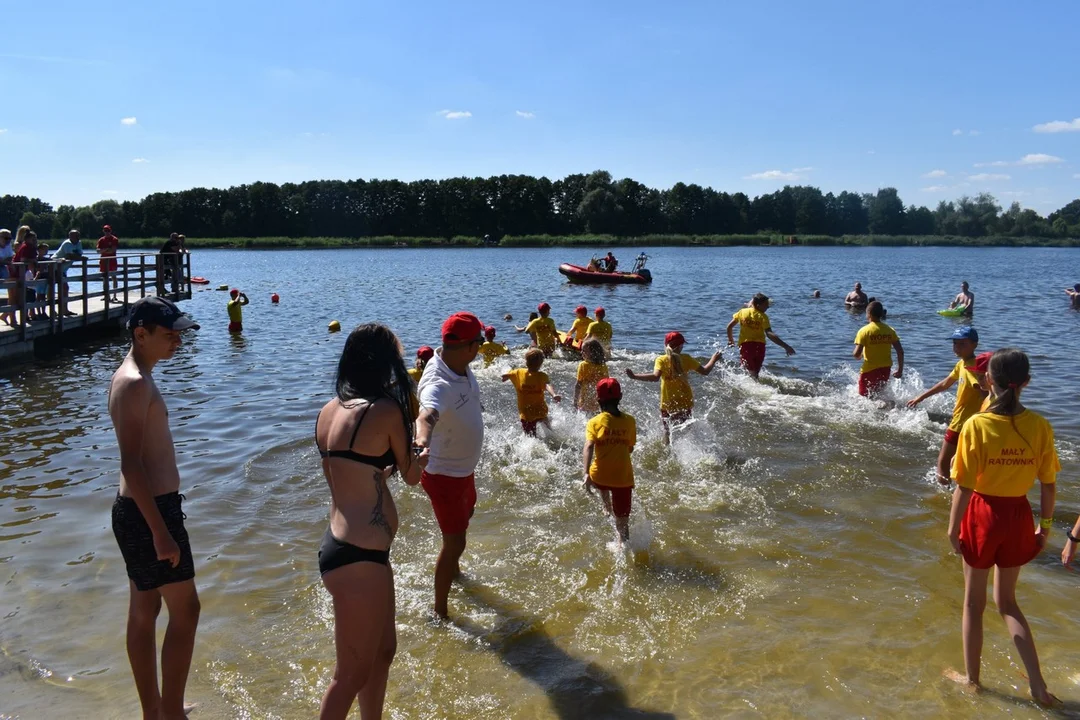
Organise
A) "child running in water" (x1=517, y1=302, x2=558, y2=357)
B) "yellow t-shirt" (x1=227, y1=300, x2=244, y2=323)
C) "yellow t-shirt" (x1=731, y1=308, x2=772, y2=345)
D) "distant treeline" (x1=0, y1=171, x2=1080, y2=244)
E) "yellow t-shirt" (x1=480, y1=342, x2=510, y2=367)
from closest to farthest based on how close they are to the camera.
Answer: "yellow t-shirt" (x1=480, y1=342, x2=510, y2=367) → "yellow t-shirt" (x1=731, y1=308, x2=772, y2=345) → "child running in water" (x1=517, y1=302, x2=558, y2=357) → "yellow t-shirt" (x1=227, y1=300, x2=244, y2=323) → "distant treeline" (x1=0, y1=171, x2=1080, y2=244)

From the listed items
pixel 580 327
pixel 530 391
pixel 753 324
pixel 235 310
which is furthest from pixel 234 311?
pixel 753 324

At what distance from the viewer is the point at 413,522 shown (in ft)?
23.8

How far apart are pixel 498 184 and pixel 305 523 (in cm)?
11923

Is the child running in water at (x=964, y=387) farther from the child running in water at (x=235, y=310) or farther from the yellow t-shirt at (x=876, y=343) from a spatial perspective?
the child running in water at (x=235, y=310)

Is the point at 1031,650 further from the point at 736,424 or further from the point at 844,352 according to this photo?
the point at 844,352

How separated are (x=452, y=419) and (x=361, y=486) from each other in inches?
57.6

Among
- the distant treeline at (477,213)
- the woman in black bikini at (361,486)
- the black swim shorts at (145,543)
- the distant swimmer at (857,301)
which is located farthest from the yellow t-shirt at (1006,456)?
the distant treeline at (477,213)

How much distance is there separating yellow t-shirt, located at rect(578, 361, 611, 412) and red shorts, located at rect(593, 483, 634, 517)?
3318mm

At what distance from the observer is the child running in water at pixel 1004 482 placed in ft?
13.1

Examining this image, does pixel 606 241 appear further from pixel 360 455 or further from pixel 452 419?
pixel 360 455

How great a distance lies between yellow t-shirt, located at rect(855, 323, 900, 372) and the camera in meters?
10.2

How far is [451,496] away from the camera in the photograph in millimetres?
4793

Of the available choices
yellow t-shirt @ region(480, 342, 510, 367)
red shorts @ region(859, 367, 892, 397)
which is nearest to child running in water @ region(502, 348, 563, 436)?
yellow t-shirt @ region(480, 342, 510, 367)

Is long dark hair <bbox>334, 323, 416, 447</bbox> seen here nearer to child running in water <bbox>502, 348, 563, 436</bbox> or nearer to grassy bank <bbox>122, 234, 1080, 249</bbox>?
child running in water <bbox>502, 348, 563, 436</bbox>
